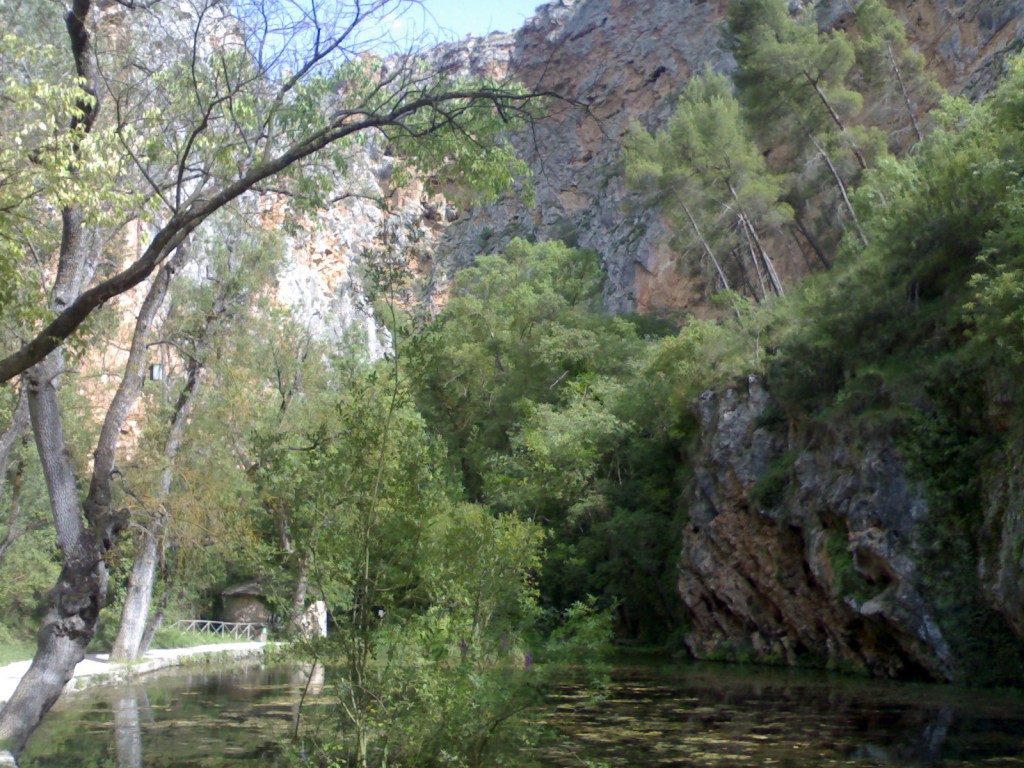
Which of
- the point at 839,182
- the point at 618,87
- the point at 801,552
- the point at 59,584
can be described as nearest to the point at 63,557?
the point at 59,584

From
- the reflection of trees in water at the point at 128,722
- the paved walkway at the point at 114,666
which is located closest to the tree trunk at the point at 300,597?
the reflection of trees in water at the point at 128,722

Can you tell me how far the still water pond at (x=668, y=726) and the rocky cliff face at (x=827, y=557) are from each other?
156cm

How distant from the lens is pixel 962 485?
19.6 meters

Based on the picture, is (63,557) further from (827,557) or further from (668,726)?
(827,557)

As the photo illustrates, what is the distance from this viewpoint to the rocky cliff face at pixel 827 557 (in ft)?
60.7

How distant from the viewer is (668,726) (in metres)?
12.9

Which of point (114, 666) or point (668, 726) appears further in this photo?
point (114, 666)

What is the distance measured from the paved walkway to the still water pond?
0.99m

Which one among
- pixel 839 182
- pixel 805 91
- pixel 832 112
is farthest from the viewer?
pixel 805 91

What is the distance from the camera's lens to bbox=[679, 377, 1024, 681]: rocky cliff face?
18.5 m

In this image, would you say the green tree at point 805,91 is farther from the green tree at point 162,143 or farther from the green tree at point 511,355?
the green tree at point 162,143

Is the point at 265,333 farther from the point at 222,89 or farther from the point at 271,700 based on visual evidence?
the point at 222,89

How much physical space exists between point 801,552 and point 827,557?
79.8 inches

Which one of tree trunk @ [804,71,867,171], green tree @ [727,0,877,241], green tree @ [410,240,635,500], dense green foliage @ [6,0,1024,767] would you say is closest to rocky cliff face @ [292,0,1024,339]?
green tree @ [410,240,635,500]
